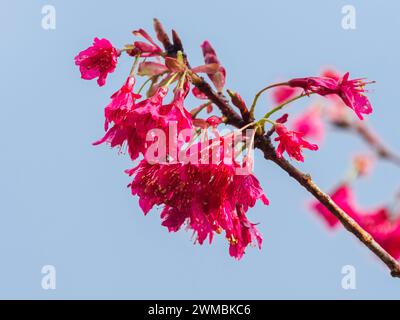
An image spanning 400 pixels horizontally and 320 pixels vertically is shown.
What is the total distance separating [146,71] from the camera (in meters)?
1.95

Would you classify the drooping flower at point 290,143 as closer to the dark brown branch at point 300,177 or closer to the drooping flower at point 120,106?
the dark brown branch at point 300,177

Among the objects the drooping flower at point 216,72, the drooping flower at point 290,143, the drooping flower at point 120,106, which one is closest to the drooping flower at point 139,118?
the drooping flower at point 120,106

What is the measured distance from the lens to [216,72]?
194 centimetres

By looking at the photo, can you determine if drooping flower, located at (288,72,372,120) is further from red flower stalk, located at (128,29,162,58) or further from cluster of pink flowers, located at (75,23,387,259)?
red flower stalk, located at (128,29,162,58)

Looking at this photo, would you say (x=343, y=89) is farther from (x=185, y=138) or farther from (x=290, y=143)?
(x=185, y=138)

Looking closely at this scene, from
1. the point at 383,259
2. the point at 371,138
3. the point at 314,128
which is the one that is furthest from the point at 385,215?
the point at 383,259

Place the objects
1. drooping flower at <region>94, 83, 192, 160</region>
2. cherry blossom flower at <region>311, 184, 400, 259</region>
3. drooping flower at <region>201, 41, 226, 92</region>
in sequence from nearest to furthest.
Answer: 1. drooping flower at <region>94, 83, 192, 160</region>
2. drooping flower at <region>201, 41, 226, 92</region>
3. cherry blossom flower at <region>311, 184, 400, 259</region>

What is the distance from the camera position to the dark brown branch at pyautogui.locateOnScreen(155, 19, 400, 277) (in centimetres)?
184

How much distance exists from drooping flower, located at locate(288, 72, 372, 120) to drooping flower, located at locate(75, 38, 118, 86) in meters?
0.50

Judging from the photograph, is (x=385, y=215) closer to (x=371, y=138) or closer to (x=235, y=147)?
(x=371, y=138)

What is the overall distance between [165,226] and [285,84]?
51cm

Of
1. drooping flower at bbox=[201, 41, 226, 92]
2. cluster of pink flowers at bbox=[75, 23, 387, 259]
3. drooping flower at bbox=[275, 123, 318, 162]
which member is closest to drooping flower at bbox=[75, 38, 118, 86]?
cluster of pink flowers at bbox=[75, 23, 387, 259]

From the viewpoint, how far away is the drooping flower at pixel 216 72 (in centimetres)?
194

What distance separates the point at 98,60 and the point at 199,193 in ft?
1.59
